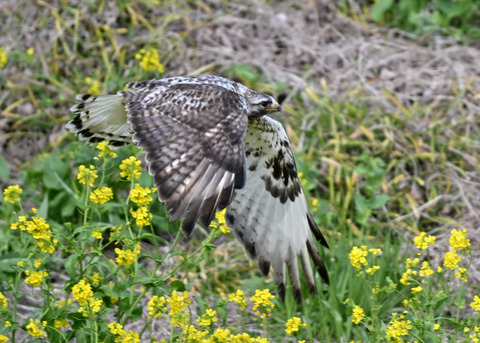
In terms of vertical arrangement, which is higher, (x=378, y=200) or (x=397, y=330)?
(x=397, y=330)

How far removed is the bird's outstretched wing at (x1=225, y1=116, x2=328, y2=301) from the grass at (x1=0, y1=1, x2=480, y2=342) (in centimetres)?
21

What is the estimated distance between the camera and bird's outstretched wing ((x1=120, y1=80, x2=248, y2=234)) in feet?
11.9

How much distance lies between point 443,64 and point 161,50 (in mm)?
2412

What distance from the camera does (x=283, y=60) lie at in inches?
279

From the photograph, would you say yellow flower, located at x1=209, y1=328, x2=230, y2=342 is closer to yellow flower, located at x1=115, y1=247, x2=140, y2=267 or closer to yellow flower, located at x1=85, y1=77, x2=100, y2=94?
yellow flower, located at x1=115, y1=247, x2=140, y2=267

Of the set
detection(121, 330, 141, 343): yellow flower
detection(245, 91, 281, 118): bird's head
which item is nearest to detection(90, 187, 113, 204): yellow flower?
detection(121, 330, 141, 343): yellow flower

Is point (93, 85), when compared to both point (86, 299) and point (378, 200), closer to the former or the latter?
point (378, 200)

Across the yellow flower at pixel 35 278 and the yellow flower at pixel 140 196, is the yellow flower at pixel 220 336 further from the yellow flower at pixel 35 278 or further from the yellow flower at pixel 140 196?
the yellow flower at pixel 35 278

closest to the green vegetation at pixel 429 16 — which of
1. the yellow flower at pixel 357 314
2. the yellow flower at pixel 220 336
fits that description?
the yellow flower at pixel 357 314

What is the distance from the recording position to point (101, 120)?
15.7 ft

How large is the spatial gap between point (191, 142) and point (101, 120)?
1.03 m

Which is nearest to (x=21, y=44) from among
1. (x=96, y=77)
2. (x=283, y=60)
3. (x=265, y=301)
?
(x=96, y=77)

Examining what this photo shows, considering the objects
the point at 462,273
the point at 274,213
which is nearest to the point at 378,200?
the point at 274,213

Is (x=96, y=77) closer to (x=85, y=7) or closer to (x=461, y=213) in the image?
(x=85, y=7)
